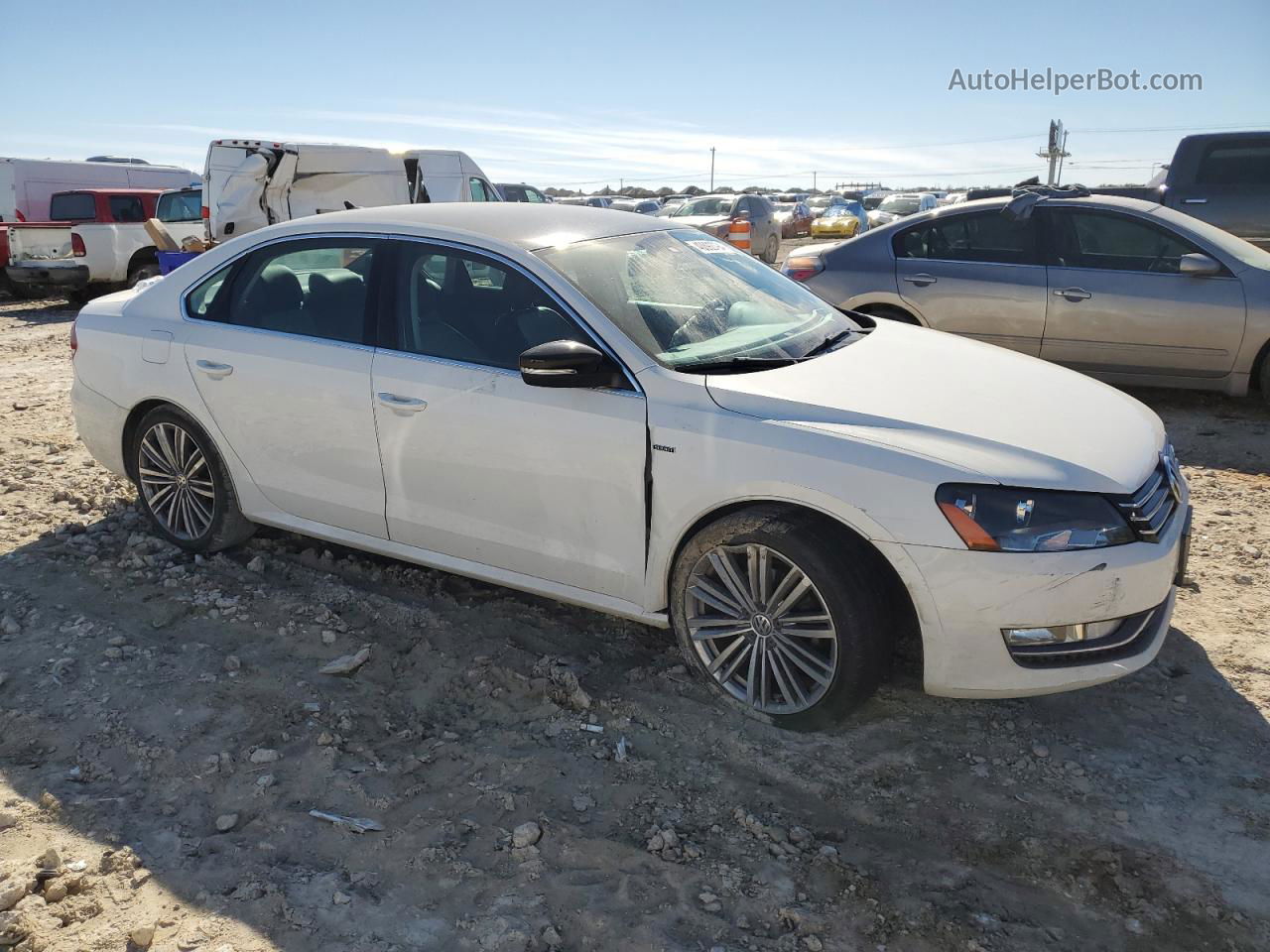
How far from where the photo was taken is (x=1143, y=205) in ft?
24.7

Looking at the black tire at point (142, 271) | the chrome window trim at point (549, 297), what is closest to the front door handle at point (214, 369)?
the chrome window trim at point (549, 297)

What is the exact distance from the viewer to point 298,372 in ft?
14.0

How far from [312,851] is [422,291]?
84.1 inches

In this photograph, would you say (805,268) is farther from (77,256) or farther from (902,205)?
(902,205)

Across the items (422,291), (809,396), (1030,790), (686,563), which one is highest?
(422,291)

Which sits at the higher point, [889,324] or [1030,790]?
[889,324]

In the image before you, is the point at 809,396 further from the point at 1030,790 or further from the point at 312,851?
the point at 312,851

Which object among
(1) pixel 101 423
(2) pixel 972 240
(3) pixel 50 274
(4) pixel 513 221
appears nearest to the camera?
(4) pixel 513 221

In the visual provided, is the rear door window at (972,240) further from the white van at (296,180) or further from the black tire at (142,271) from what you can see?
the black tire at (142,271)

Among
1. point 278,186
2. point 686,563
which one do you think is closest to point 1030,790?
point 686,563

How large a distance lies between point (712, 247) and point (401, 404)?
5.15ft

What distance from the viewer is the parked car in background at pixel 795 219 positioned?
33.6 metres

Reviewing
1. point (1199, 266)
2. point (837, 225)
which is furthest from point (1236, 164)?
point (837, 225)

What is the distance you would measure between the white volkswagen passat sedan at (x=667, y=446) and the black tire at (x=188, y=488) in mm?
18
